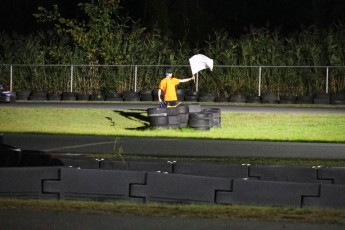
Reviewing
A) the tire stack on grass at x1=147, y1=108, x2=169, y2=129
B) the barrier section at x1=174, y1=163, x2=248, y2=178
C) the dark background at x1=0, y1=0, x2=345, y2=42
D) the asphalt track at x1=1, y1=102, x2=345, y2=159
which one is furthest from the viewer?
the dark background at x1=0, y1=0, x2=345, y2=42

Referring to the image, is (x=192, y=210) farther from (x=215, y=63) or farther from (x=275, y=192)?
(x=215, y=63)

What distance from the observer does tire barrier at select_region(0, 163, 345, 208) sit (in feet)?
33.1

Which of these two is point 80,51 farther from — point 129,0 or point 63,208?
point 63,208

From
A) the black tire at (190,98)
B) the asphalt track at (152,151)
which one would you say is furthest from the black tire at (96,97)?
the black tire at (190,98)

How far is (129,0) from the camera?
207 feet

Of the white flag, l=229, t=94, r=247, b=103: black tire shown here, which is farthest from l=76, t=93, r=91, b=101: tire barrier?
the white flag

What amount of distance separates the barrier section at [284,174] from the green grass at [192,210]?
1928 mm

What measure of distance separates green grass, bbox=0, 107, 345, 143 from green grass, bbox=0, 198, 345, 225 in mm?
12551

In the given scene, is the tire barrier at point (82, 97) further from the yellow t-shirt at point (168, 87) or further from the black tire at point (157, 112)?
the black tire at point (157, 112)

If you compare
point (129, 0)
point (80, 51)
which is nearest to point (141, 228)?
point (80, 51)

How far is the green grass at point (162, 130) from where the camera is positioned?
23.4 metres

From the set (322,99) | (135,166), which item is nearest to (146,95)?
(322,99)

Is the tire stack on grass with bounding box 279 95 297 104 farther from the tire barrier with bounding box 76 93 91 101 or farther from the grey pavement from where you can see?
the grey pavement

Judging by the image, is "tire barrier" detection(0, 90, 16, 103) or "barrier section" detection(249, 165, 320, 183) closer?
"barrier section" detection(249, 165, 320, 183)
